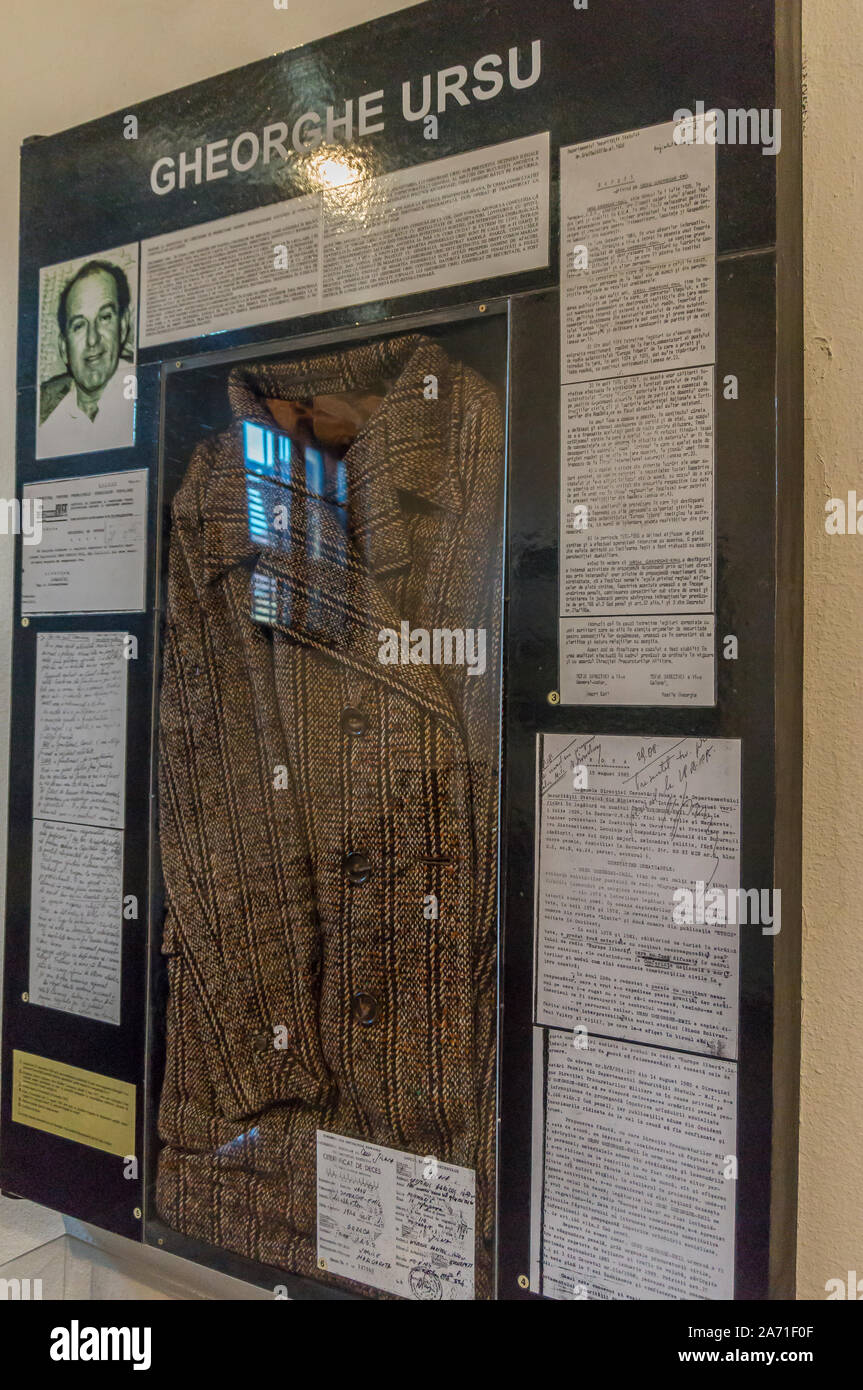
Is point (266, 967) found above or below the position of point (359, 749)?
below

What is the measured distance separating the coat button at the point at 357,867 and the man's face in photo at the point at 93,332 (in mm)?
629

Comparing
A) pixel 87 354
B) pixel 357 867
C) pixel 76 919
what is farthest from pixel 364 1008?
pixel 87 354

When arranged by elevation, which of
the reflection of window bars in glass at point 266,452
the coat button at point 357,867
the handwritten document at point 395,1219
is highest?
the reflection of window bars in glass at point 266,452

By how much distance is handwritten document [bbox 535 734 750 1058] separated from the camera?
2.54ft

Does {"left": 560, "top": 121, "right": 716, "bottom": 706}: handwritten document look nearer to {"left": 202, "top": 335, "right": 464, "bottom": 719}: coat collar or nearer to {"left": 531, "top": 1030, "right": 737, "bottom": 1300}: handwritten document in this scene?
{"left": 202, "top": 335, "right": 464, "bottom": 719}: coat collar

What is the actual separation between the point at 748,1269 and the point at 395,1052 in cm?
34

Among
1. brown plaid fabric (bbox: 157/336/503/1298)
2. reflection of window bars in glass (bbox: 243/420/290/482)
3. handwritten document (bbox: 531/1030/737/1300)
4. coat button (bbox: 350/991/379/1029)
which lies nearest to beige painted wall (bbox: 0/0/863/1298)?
handwritten document (bbox: 531/1030/737/1300)

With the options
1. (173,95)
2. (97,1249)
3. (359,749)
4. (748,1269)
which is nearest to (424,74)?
(173,95)

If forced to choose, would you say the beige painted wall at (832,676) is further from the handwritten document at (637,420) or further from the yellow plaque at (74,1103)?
the yellow plaque at (74,1103)

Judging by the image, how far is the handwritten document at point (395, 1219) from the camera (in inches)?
35.1

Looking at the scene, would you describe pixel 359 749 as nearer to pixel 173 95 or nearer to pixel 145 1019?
pixel 145 1019

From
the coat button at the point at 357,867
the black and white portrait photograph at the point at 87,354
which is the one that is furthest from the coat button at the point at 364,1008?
the black and white portrait photograph at the point at 87,354

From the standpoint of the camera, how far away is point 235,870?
1.02 m
